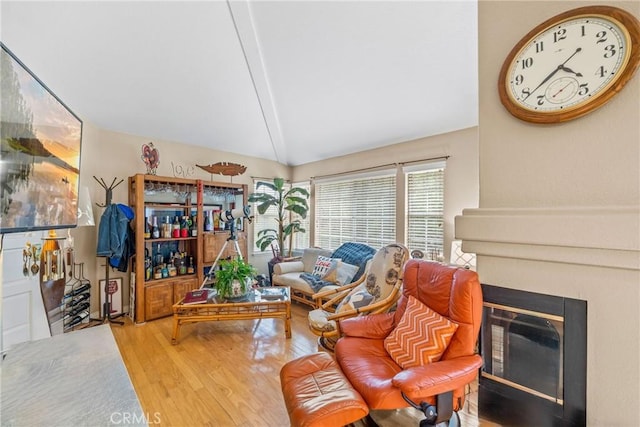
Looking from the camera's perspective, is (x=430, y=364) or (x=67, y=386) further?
(x=430, y=364)

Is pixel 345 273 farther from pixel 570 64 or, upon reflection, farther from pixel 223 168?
pixel 570 64

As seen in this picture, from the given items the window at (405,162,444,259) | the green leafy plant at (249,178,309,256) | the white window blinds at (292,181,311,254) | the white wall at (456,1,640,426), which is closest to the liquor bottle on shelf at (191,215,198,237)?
the green leafy plant at (249,178,309,256)

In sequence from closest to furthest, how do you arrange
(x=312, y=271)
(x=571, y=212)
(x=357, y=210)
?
(x=571, y=212)
(x=312, y=271)
(x=357, y=210)

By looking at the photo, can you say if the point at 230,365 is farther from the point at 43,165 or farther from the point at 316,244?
Result: the point at 316,244

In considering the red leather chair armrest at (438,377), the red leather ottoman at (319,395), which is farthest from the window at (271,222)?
the red leather chair armrest at (438,377)

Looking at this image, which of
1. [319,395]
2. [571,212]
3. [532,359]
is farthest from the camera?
[319,395]

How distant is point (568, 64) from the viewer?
3.55 ft

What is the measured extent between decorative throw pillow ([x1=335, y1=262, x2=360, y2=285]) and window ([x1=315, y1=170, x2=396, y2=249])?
711 mm

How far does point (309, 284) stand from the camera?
3607 millimetres

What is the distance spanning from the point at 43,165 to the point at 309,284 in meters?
3.02

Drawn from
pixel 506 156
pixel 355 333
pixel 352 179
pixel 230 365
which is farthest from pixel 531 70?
pixel 352 179

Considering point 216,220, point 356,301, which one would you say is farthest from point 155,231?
point 356,301

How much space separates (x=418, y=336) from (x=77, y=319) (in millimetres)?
3548

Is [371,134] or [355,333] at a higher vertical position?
[371,134]
